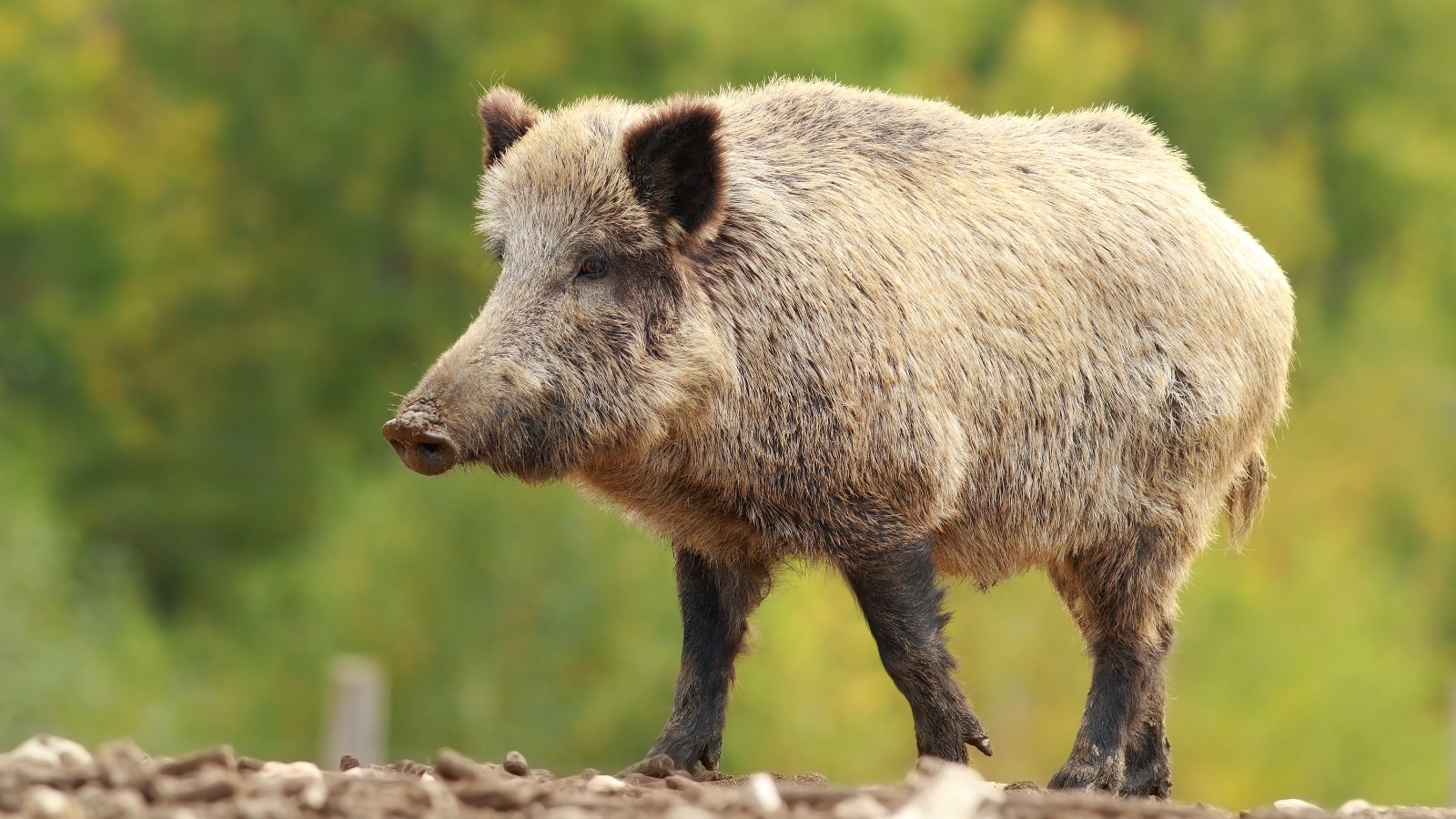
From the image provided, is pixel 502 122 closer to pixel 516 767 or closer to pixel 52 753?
pixel 516 767

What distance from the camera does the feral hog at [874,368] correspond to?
6598 millimetres

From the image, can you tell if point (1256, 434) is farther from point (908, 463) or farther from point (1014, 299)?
point (908, 463)

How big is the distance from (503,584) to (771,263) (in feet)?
56.6

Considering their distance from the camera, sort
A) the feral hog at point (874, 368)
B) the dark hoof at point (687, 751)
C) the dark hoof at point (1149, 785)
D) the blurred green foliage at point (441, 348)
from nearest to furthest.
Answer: the feral hog at point (874, 368)
the dark hoof at point (687, 751)
the dark hoof at point (1149, 785)
the blurred green foliage at point (441, 348)

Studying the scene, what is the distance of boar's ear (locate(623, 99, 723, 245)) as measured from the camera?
260 inches

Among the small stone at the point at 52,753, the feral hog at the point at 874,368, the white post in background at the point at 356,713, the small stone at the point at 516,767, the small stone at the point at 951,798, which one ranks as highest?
the white post in background at the point at 356,713

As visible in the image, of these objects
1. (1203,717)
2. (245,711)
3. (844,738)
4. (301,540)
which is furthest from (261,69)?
(1203,717)

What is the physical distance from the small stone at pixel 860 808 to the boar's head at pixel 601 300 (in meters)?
1.80

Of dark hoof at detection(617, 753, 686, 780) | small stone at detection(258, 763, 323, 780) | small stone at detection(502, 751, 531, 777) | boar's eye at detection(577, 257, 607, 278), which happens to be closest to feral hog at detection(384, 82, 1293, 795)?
boar's eye at detection(577, 257, 607, 278)

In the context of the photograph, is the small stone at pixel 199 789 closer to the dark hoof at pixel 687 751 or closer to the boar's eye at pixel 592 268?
the dark hoof at pixel 687 751

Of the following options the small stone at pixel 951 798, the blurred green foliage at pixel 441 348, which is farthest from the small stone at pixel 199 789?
the blurred green foliage at pixel 441 348

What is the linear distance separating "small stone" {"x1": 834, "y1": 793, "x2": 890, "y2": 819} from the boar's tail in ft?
11.7

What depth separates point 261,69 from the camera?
110ft

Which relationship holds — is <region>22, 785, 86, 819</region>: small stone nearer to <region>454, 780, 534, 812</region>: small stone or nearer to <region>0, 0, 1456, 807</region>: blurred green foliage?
<region>454, 780, 534, 812</region>: small stone
